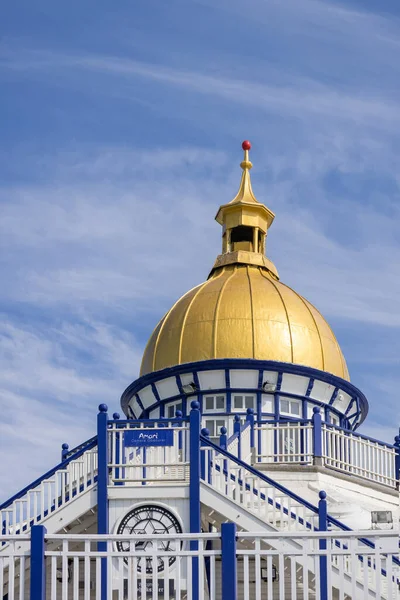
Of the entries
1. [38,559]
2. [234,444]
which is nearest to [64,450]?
[234,444]

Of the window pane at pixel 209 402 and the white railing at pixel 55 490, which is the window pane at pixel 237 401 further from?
the white railing at pixel 55 490

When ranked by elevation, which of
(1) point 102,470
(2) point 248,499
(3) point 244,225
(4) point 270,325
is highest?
(3) point 244,225

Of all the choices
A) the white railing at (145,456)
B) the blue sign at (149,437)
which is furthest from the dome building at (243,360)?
the blue sign at (149,437)

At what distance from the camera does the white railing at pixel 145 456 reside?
923 inches

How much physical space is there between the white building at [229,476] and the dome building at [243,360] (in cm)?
4

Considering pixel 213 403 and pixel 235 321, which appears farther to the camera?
pixel 235 321

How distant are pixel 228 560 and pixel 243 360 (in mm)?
17664

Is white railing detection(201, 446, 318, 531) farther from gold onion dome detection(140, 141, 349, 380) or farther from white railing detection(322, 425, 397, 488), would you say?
gold onion dome detection(140, 141, 349, 380)

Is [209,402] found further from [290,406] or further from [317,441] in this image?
[317,441]

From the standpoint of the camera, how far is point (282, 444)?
97.6ft

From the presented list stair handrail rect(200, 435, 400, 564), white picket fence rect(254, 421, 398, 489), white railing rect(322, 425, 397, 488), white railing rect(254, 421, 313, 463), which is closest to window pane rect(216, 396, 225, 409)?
white railing rect(254, 421, 313, 463)

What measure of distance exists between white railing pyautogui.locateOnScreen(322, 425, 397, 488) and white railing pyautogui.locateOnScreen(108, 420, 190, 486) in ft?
17.6

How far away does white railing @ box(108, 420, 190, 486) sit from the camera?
23453mm

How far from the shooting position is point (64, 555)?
16.5 metres
